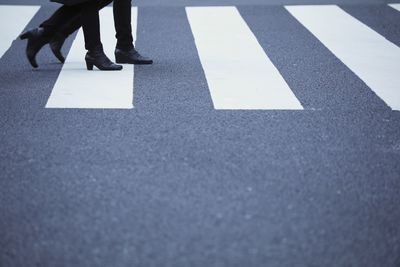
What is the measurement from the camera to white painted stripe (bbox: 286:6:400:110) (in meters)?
4.71

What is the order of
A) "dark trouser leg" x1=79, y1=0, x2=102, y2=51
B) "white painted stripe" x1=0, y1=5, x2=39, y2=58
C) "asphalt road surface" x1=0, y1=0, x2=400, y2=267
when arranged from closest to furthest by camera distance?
"asphalt road surface" x1=0, y1=0, x2=400, y2=267
"dark trouser leg" x1=79, y1=0, x2=102, y2=51
"white painted stripe" x1=0, y1=5, x2=39, y2=58

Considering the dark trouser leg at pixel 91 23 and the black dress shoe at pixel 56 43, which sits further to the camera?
the black dress shoe at pixel 56 43

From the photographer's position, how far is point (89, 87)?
4.57 meters

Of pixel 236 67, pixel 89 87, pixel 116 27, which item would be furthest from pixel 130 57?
pixel 236 67

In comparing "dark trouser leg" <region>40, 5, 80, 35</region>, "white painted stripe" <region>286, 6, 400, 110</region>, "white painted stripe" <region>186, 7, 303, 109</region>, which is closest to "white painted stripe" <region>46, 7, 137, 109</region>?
"dark trouser leg" <region>40, 5, 80, 35</region>

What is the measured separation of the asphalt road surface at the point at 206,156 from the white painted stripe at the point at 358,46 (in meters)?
0.03

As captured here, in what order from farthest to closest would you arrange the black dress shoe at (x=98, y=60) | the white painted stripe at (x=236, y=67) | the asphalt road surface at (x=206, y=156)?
the black dress shoe at (x=98, y=60), the white painted stripe at (x=236, y=67), the asphalt road surface at (x=206, y=156)

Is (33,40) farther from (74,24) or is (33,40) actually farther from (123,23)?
(123,23)

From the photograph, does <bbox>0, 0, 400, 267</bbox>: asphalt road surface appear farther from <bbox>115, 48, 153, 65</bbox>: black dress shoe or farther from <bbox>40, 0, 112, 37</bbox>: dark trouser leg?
<bbox>40, 0, 112, 37</bbox>: dark trouser leg

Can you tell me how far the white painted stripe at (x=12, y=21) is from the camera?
5918 mm

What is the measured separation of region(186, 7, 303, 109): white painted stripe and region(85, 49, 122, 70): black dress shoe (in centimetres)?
71

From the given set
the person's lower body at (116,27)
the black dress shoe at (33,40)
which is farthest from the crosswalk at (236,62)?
the black dress shoe at (33,40)

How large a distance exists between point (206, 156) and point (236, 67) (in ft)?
6.30

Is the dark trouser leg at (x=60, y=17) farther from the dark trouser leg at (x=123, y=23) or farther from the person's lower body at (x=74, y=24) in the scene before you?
the dark trouser leg at (x=123, y=23)
